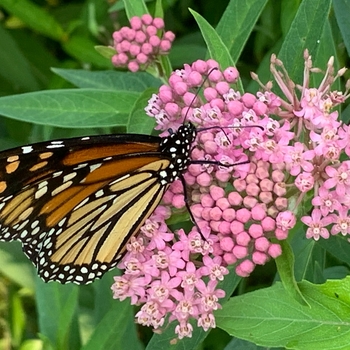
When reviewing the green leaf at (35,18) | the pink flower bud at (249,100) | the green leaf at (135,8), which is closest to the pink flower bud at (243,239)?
the pink flower bud at (249,100)

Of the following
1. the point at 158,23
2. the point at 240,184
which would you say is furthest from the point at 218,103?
the point at 158,23

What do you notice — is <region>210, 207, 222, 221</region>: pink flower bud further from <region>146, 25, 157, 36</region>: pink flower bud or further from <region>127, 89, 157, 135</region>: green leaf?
<region>146, 25, 157, 36</region>: pink flower bud

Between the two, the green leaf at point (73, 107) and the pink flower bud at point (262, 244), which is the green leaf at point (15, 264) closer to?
the green leaf at point (73, 107)

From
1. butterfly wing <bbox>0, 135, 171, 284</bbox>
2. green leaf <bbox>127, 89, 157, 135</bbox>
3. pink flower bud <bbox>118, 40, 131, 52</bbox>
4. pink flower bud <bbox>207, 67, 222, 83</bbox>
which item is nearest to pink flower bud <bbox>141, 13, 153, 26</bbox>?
pink flower bud <bbox>118, 40, 131, 52</bbox>

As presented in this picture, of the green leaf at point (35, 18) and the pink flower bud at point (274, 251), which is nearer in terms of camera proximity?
the pink flower bud at point (274, 251)

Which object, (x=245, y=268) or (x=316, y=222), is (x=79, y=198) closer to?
(x=245, y=268)

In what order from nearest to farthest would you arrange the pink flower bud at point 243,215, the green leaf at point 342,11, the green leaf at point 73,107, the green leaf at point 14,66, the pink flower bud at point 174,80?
1. the pink flower bud at point 243,215
2. the pink flower bud at point 174,80
3. the green leaf at point 342,11
4. the green leaf at point 73,107
5. the green leaf at point 14,66
